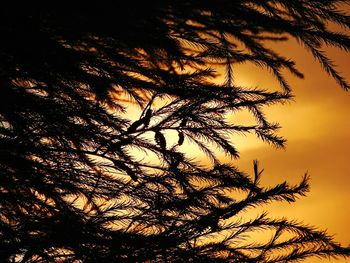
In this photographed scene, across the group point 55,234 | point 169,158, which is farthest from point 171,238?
point 169,158

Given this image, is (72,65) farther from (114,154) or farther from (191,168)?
(191,168)

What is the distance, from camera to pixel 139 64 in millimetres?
2254

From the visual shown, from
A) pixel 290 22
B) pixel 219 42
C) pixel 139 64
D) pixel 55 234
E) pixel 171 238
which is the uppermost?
pixel 219 42

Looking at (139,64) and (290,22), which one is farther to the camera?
(139,64)

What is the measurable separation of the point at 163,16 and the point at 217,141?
37.3 inches

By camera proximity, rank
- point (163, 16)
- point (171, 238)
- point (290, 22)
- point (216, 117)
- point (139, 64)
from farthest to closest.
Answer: point (216, 117) → point (139, 64) → point (163, 16) → point (290, 22) → point (171, 238)

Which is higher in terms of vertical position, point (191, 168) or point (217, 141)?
point (217, 141)

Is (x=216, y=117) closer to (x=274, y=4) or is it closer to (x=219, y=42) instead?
(x=219, y=42)

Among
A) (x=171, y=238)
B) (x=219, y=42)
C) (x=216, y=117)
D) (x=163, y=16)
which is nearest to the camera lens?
(x=171, y=238)

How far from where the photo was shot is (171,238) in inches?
71.1

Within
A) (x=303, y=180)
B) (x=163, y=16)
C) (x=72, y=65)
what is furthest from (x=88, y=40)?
(x=303, y=180)

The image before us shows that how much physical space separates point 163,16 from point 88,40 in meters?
0.37

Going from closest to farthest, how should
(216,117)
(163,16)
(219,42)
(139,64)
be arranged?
(163,16)
(139,64)
(219,42)
(216,117)

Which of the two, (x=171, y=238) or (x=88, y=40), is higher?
(x=88, y=40)
